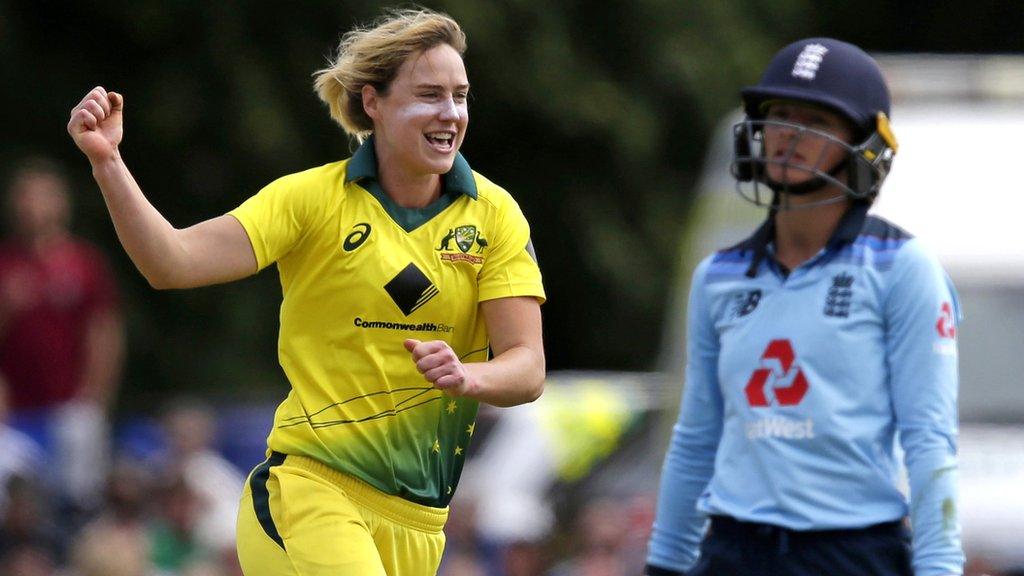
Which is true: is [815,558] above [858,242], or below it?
below

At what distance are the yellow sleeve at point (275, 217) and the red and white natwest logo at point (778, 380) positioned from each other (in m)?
1.25

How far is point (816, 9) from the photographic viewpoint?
1844 centimetres

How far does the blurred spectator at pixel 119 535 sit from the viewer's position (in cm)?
994

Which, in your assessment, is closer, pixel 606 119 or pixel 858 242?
pixel 858 242

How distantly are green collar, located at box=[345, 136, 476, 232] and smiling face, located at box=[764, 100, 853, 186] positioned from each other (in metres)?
0.81

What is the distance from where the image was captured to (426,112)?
5.26 metres

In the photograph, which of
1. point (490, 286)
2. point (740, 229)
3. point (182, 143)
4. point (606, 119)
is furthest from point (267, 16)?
point (490, 286)

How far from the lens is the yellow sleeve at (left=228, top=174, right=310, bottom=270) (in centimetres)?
511

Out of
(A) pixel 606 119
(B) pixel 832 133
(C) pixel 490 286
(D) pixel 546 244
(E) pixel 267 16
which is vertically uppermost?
(B) pixel 832 133

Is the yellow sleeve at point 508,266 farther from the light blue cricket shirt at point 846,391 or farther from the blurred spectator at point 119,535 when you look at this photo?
the blurred spectator at point 119,535

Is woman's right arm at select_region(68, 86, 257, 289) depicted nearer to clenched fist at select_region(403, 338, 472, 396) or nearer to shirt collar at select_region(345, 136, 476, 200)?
shirt collar at select_region(345, 136, 476, 200)

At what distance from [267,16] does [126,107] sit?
1271 millimetres

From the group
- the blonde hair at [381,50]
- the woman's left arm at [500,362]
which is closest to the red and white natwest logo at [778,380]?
the woman's left arm at [500,362]

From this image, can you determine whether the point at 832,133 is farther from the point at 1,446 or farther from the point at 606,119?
the point at 606,119
